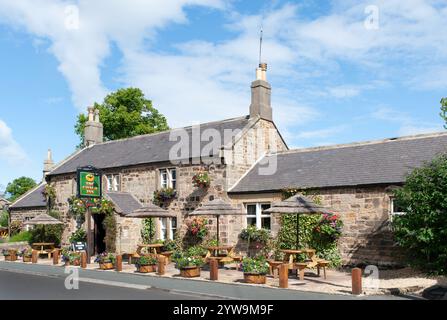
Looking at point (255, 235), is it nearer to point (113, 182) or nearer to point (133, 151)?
point (113, 182)

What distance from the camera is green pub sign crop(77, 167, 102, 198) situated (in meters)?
21.9

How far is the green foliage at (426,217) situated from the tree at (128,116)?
101 ft

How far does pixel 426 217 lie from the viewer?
1373 centimetres

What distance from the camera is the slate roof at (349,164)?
17.9m

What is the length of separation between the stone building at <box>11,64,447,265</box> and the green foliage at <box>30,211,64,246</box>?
46cm

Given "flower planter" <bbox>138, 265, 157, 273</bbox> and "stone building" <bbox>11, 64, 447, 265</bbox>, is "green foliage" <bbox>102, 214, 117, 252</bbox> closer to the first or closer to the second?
"stone building" <bbox>11, 64, 447, 265</bbox>

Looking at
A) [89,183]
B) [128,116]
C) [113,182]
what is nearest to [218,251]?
[89,183]

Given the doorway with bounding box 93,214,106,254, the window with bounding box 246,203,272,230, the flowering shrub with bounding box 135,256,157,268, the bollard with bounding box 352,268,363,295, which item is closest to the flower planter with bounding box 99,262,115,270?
the flowering shrub with bounding box 135,256,157,268

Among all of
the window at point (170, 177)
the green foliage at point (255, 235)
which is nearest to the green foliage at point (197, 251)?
the green foliage at point (255, 235)

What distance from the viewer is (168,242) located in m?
23.2

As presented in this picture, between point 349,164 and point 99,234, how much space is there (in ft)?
44.6

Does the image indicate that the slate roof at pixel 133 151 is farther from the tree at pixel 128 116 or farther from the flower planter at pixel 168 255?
the tree at pixel 128 116

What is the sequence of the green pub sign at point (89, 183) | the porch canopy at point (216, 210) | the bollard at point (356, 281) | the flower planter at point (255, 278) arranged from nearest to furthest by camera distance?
the bollard at point (356, 281) < the flower planter at point (255, 278) < the porch canopy at point (216, 210) < the green pub sign at point (89, 183)
